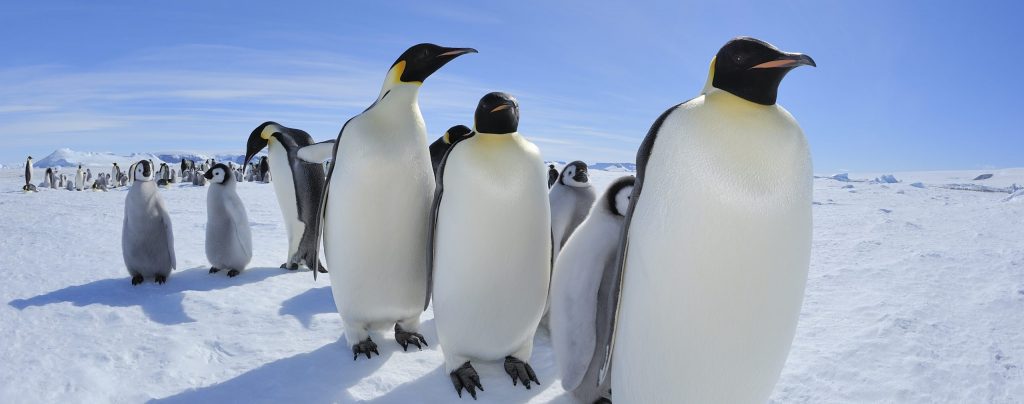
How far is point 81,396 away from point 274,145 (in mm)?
3211

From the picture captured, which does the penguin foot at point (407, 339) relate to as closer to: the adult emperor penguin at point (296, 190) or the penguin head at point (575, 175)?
the penguin head at point (575, 175)

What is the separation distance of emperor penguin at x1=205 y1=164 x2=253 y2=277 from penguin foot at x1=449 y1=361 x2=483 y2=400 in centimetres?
292

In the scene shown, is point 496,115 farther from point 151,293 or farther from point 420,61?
point 151,293

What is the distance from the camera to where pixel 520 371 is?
8.68 feet

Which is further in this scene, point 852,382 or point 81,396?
point 852,382

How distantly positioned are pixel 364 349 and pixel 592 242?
140 cm

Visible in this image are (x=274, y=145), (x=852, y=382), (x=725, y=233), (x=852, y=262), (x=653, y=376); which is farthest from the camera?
(x=852, y=262)

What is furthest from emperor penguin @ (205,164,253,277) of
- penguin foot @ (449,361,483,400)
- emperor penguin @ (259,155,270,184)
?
emperor penguin @ (259,155,270,184)

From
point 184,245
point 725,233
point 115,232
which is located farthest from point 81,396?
point 115,232

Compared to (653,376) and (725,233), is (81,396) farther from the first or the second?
(725,233)

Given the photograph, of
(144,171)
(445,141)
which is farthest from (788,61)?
(144,171)

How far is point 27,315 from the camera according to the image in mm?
3387

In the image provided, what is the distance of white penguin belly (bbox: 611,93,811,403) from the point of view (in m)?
1.66

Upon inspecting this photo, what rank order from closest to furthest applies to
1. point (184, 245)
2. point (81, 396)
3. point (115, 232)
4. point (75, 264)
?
point (81, 396)
point (75, 264)
point (184, 245)
point (115, 232)
